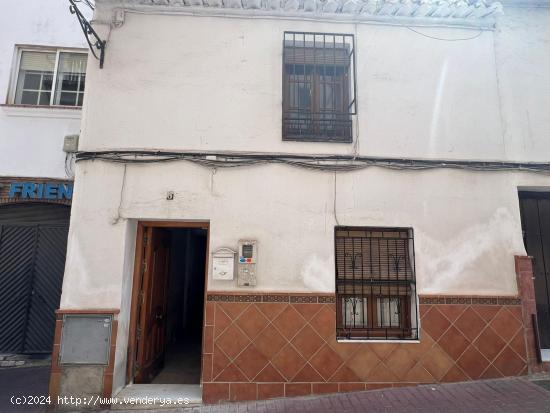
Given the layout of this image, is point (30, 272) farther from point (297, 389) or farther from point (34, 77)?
point (297, 389)

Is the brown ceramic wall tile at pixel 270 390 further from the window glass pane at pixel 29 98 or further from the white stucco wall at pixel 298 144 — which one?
the window glass pane at pixel 29 98

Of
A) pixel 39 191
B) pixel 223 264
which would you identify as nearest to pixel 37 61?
pixel 39 191

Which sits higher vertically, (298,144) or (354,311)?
(298,144)

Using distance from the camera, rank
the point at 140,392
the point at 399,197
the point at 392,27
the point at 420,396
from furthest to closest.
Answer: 1. the point at 392,27
2. the point at 399,197
3. the point at 140,392
4. the point at 420,396

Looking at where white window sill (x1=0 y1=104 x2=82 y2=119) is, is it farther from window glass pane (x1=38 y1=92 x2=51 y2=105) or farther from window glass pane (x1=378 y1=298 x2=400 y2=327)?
window glass pane (x1=378 y1=298 x2=400 y2=327)

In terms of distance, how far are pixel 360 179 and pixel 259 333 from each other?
2453 mm

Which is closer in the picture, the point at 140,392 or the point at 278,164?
the point at 140,392

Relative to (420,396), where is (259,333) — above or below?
above

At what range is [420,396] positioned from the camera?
413 cm

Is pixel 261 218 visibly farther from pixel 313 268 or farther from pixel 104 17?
pixel 104 17

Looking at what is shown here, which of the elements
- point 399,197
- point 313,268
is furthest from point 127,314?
point 399,197

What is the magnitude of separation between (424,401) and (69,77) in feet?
26.2

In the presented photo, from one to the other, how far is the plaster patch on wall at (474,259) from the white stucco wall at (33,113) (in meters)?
6.39

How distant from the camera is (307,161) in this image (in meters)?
4.74
